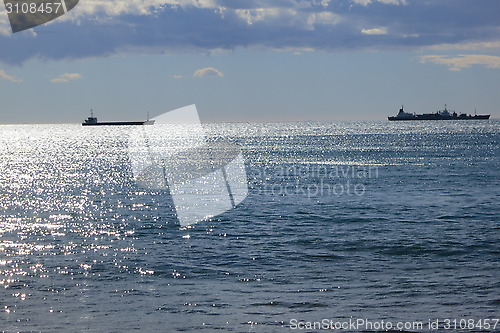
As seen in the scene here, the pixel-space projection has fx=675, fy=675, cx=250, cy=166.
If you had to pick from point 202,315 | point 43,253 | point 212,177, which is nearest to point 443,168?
point 212,177

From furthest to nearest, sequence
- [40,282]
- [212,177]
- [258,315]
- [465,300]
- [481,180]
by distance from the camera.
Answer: [212,177] → [481,180] → [40,282] → [465,300] → [258,315]

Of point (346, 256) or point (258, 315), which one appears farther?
point (346, 256)

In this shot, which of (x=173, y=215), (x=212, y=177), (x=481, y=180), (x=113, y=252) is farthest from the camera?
(x=212, y=177)

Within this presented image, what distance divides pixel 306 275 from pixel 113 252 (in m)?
11.8

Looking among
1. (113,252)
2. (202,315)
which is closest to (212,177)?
(113,252)

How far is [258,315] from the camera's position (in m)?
24.2

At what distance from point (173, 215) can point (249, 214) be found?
19.7ft

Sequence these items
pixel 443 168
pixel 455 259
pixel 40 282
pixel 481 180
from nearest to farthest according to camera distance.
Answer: pixel 40 282
pixel 455 259
pixel 481 180
pixel 443 168

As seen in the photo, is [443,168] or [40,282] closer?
[40,282]

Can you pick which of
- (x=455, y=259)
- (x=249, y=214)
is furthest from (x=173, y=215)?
(x=455, y=259)

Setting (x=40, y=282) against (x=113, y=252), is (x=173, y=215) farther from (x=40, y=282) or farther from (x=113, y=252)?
(x=40, y=282)

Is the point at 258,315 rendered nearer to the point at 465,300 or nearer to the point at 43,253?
the point at 465,300

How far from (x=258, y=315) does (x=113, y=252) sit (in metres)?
14.8

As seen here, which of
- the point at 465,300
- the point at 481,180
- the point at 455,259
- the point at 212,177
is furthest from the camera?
the point at 212,177
